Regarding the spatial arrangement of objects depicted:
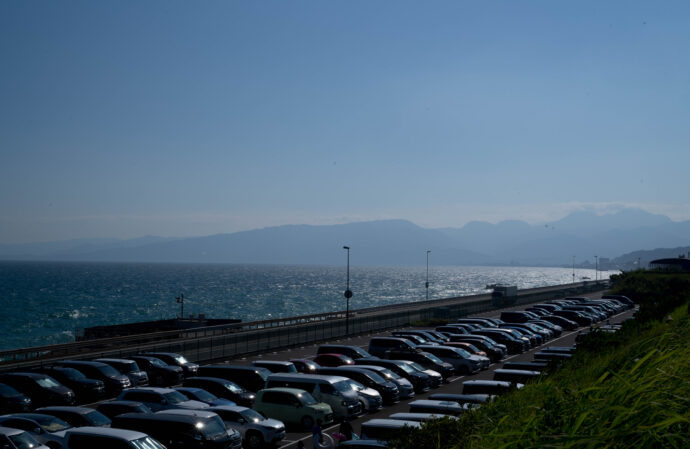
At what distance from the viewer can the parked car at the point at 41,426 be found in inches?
679

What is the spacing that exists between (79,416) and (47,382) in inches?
247

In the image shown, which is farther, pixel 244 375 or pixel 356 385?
pixel 244 375

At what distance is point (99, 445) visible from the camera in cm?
1489

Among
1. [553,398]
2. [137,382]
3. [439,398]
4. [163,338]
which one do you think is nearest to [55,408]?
[137,382]

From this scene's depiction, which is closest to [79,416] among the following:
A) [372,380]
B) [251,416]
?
[251,416]

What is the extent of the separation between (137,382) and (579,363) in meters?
19.4

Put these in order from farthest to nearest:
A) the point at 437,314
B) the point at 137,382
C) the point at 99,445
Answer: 1. the point at 437,314
2. the point at 137,382
3. the point at 99,445

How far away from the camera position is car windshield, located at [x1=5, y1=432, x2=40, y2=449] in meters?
15.7

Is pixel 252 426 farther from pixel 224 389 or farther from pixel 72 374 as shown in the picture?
pixel 72 374

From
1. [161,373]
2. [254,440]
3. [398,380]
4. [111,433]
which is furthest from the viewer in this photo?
[161,373]

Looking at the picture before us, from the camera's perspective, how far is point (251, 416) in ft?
65.3

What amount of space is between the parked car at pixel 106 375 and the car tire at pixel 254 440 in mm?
9358

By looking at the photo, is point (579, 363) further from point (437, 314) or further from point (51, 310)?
point (51, 310)

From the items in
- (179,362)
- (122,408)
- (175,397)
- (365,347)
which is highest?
(175,397)
